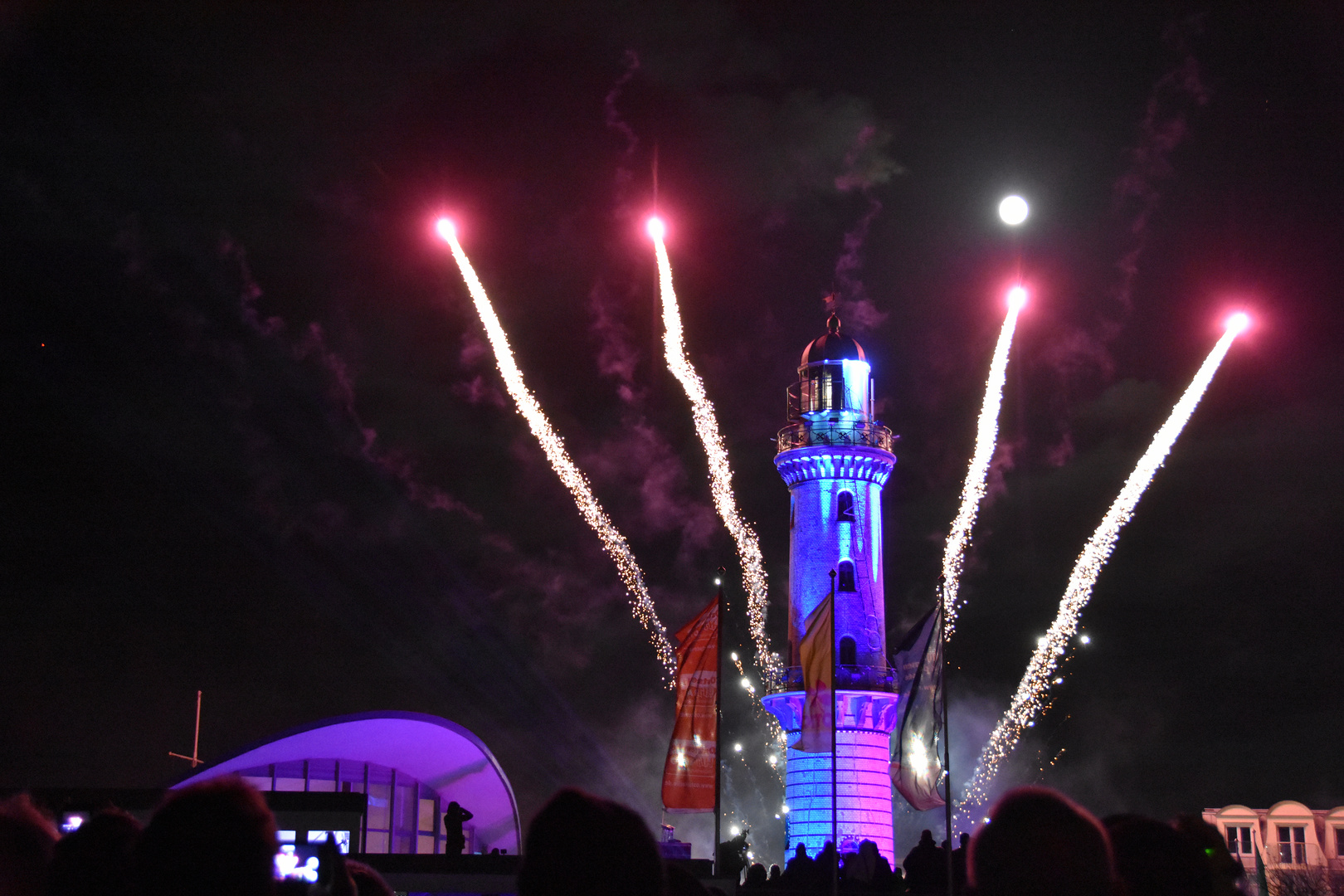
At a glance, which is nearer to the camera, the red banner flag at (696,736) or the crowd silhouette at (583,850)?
the crowd silhouette at (583,850)

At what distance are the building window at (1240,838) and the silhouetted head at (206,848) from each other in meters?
107

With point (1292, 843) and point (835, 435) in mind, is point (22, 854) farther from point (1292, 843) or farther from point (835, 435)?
point (1292, 843)

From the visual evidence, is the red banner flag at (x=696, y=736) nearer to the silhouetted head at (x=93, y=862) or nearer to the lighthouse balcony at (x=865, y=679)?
the lighthouse balcony at (x=865, y=679)

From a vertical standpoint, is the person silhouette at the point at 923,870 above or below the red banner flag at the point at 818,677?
below

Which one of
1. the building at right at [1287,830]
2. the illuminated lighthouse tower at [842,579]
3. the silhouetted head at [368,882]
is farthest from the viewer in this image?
the building at right at [1287,830]

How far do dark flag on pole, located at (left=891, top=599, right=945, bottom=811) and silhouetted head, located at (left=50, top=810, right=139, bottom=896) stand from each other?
128 feet

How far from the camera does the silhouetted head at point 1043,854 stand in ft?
20.8

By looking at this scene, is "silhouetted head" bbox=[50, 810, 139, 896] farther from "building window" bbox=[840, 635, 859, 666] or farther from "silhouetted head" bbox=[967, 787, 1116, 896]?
"building window" bbox=[840, 635, 859, 666]

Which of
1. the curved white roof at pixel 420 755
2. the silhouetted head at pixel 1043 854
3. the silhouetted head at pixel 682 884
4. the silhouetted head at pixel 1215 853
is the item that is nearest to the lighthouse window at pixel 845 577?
the curved white roof at pixel 420 755

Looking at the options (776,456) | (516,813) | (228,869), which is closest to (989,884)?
(228,869)

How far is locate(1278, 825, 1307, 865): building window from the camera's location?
101 metres

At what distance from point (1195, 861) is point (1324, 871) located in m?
94.7

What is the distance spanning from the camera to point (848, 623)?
62938 millimetres

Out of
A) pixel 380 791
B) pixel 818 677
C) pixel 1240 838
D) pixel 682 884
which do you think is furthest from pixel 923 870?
pixel 1240 838
